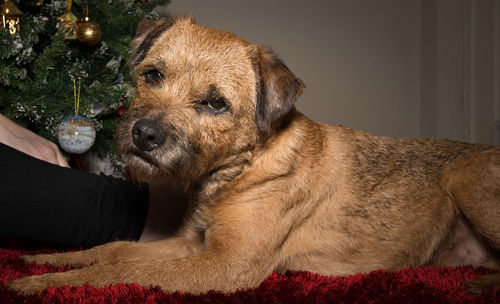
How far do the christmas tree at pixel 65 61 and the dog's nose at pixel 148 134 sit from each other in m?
1.74

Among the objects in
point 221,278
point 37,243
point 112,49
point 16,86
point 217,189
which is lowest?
point 37,243

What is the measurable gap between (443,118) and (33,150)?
4.87 m

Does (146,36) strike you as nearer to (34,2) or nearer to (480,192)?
(34,2)

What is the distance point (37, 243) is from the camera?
2.86 metres

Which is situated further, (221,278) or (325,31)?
(325,31)

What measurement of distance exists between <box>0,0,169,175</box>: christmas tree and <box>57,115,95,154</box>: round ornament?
241 millimetres

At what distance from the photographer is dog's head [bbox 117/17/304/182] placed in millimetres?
2225

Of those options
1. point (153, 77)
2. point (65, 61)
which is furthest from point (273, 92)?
point (65, 61)

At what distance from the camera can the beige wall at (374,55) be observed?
5.70 m

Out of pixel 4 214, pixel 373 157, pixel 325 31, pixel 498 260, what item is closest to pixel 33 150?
pixel 4 214

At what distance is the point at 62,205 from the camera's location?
267 centimetres

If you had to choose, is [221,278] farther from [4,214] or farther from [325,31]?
[325,31]

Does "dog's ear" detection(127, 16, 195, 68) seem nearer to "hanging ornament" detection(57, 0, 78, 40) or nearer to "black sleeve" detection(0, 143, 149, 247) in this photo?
"black sleeve" detection(0, 143, 149, 247)

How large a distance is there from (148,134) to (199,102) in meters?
0.37
